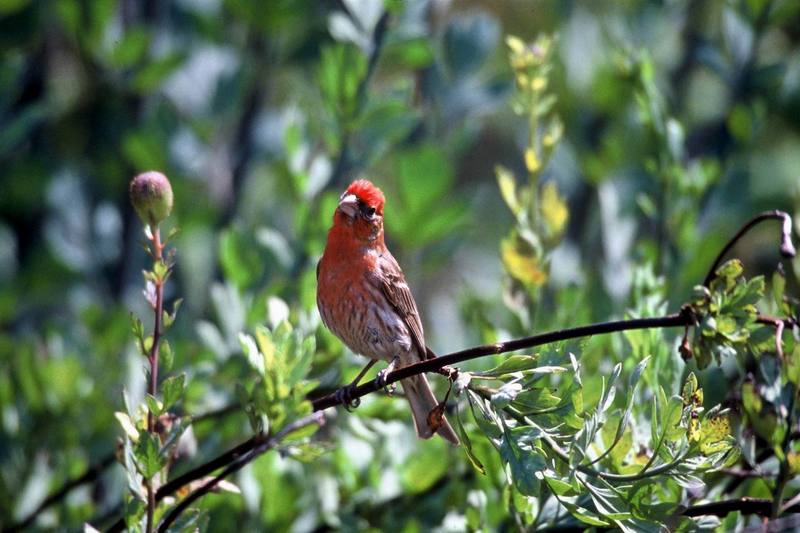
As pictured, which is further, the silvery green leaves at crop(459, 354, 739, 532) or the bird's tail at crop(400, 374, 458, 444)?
the bird's tail at crop(400, 374, 458, 444)

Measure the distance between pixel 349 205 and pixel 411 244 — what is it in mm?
685

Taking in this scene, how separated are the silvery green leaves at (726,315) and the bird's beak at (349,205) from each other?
127 centimetres

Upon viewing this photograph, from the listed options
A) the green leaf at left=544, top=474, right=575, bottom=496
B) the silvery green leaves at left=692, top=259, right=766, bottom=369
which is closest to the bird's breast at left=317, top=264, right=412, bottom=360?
the green leaf at left=544, top=474, right=575, bottom=496

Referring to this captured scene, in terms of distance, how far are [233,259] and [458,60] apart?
47.9 inches

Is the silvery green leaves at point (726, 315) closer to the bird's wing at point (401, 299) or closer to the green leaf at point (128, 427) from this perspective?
the green leaf at point (128, 427)

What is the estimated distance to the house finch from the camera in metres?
2.70

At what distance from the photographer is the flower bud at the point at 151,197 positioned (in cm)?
187

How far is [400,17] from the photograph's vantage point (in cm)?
338

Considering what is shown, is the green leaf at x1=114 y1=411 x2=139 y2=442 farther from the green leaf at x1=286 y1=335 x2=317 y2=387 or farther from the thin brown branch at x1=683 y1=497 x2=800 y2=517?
the thin brown branch at x1=683 y1=497 x2=800 y2=517

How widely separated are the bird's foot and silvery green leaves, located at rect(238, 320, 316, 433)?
0.17 m

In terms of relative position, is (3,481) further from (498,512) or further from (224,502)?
(498,512)

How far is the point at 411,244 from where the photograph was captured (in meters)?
3.40

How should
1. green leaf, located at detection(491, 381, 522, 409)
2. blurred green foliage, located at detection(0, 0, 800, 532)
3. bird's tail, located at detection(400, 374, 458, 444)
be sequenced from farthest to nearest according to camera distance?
bird's tail, located at detection(400, 374, 458, 444) < blurred green foliage, located at detection(0, 0, 800, 532) < green leaf, located at detection(491, 381, 522, 409)

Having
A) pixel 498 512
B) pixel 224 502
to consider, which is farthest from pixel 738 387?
pixel 224 502
